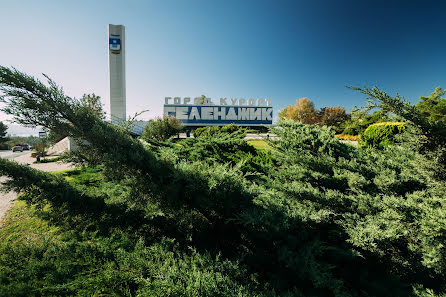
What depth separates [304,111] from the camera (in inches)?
1786

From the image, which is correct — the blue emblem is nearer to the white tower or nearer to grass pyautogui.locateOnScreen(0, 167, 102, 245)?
the white tower

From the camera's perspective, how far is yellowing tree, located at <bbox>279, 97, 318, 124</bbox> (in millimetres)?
44141

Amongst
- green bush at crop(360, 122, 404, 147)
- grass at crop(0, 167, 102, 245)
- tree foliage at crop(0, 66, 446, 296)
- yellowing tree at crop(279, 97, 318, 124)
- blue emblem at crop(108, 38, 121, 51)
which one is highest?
blue emblem at crop(108, 38, 121, 51)

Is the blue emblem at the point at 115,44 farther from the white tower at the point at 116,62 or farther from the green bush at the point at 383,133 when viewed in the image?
the green bush at the point at 383,133

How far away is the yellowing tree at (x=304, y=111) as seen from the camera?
44.1 m

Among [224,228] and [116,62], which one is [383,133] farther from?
[116,62]

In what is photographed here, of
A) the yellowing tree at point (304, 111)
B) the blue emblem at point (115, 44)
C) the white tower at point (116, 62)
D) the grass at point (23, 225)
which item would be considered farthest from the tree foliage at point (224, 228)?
the yellowing tree at point (304, 111)

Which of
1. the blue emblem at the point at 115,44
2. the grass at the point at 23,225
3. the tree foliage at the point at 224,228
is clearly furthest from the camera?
the blue emblem at the point at 115,44

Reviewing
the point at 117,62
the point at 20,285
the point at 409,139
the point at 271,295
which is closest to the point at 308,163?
the point at 409,139

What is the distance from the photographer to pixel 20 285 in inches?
82.0

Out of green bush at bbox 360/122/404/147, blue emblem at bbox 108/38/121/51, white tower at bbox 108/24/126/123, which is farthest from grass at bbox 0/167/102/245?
blue emblem at bbox 108/38/121/51

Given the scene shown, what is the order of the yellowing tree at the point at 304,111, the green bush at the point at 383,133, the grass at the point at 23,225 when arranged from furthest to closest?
the yellowing tree at the point at 304,111 → the green bush at the point at 383,133 → the grass at the point at 23,225

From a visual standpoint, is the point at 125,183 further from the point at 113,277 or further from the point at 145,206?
the point at 113,277

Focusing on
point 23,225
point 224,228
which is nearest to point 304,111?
point 224,228
